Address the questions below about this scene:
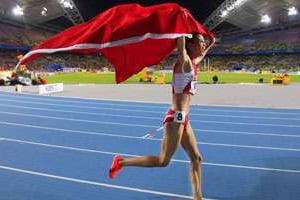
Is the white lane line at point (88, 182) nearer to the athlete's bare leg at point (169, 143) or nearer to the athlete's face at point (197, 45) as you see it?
the athlete's bare leg at point (169, 143)

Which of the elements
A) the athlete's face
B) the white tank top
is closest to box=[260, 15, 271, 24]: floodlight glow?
the athlete's face

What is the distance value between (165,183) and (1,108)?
38.1 ft

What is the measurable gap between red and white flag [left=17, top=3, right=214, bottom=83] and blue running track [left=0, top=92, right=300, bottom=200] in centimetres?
194

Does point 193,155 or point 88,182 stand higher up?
point 193,155

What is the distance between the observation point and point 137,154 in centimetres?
809

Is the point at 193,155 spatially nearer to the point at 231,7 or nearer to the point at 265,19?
the point at 231,7

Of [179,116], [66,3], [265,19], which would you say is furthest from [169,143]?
[265,19]

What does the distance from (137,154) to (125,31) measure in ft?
13.2

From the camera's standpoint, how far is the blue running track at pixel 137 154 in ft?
18.9

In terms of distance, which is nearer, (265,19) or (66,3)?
(66,3)

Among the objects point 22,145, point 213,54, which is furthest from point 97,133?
point 213,54

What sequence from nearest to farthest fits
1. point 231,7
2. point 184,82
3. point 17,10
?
point 184,82
point 17,10
point 231,7

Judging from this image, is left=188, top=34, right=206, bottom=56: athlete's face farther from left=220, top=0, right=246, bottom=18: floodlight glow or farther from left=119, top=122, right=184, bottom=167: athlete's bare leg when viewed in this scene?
left=220, top=0, right=246, bottom=18: floodlight glow

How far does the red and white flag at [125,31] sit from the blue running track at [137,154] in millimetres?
1943
